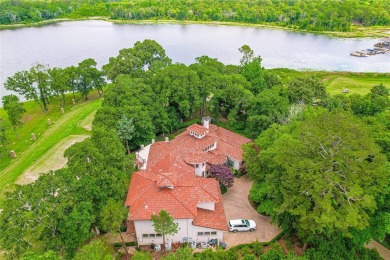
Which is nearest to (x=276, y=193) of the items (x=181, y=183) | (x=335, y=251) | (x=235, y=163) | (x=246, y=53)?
(x=335, y=251)

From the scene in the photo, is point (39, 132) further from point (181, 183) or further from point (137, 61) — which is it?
point (181, 183)

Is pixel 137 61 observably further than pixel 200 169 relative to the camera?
Yes

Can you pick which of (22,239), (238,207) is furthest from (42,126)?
(238,207)

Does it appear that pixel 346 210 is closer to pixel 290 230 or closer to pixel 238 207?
pixel 290 230

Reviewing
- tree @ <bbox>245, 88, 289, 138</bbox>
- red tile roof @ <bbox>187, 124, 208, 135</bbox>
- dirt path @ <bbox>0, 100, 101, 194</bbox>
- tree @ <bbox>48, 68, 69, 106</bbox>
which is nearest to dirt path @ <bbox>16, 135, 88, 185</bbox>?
dirt path @ <bbox>0, 100, 101, 194</bbox>

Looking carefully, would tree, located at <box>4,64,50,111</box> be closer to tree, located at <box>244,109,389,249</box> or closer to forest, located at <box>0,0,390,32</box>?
tree, located at <box>244,109,389,249</box>

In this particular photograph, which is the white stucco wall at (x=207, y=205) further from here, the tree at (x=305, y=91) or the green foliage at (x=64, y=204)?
the tree at (x=305, y=91)
